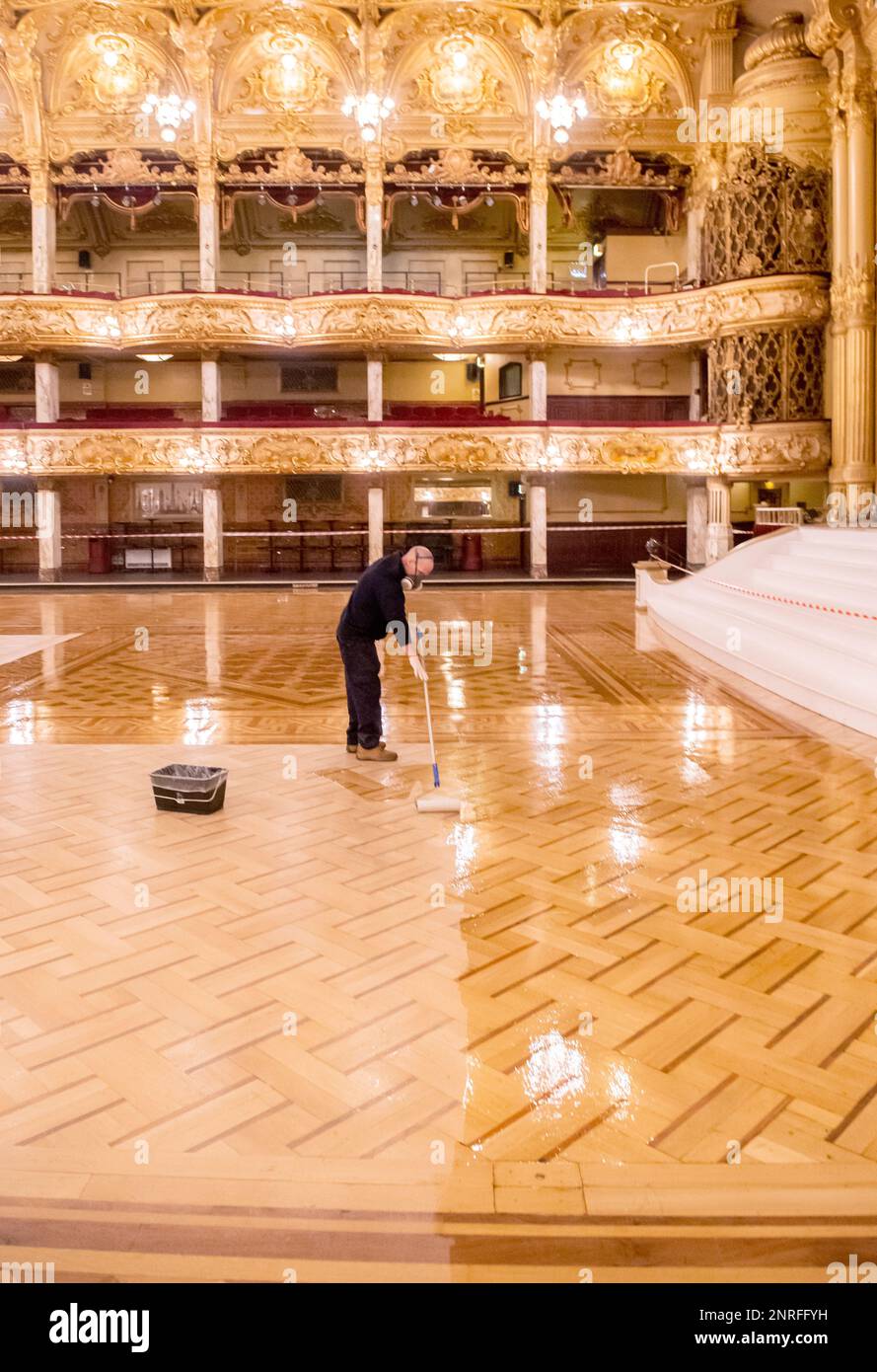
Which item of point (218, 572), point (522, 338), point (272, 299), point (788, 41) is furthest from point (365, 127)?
point (218, 572)

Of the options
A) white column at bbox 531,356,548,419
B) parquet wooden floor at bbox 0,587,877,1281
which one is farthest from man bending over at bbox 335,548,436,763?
white column at bbox 531,356,548,419

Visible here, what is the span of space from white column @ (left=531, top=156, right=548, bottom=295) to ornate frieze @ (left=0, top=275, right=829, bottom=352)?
83 centimetres

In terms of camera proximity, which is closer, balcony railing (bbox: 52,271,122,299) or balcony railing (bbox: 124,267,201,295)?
balcony railing (bbox: 52,271,122,299)

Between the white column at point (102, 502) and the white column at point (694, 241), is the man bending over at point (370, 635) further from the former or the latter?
the white column at point (102, 502)

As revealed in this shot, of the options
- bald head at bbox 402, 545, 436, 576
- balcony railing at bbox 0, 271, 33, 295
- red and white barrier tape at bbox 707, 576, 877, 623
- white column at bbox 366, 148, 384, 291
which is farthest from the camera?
balcony railing at bbox 0, 271, 33, 295

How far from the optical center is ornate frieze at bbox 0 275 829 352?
18719mm

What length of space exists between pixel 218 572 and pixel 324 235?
828 cm

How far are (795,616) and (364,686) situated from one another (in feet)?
15.8

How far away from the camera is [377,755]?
221 inches

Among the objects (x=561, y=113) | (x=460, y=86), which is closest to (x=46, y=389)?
(x=460, y=86)

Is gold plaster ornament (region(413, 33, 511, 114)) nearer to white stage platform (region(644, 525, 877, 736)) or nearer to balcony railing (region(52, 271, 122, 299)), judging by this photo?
balcony railing (region(52, 271, 122, 299))

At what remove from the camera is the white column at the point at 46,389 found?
766 inches

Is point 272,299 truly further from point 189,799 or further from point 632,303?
point 189,799

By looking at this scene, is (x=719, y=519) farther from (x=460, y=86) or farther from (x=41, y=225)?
(x=41, y=225)
